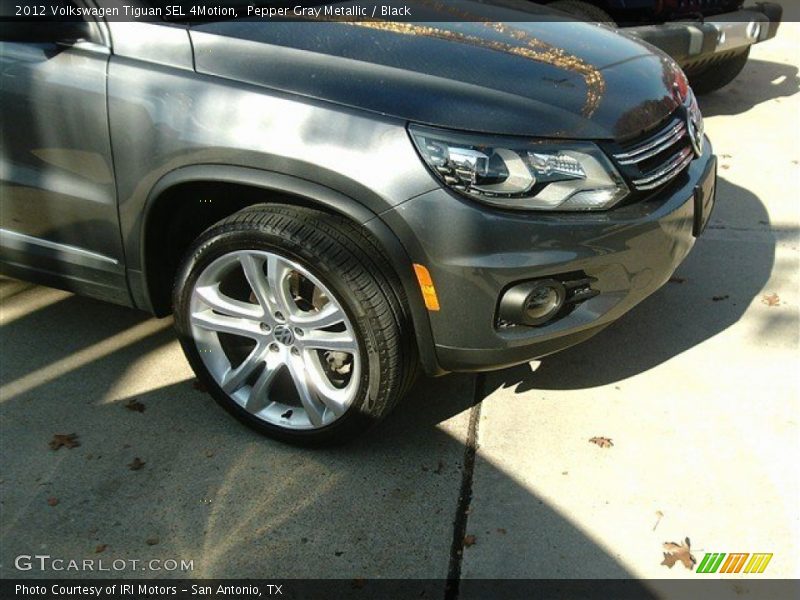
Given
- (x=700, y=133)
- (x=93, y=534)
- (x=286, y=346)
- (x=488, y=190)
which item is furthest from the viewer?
(x=700, y=133)

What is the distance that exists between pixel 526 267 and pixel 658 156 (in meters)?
0.70

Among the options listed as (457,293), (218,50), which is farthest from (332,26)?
(457,293)

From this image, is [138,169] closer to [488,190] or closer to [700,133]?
[488,190]

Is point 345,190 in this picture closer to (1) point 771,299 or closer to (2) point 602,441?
(2) point 602,441

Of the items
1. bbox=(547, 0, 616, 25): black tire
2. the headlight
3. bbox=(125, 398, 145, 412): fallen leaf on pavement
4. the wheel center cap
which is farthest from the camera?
bbox=(547, 0, 616, 25): black tire

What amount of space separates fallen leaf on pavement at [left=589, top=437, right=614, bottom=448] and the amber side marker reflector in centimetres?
83

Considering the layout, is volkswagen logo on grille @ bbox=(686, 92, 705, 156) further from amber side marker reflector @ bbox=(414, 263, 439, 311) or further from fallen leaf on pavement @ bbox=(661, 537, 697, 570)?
fallen leaf on pavement @ bbox=(661, 537, 697, 570)

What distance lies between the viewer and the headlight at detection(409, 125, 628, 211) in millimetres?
2668

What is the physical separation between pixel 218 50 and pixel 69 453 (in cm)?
148

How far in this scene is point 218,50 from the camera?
2906 mm

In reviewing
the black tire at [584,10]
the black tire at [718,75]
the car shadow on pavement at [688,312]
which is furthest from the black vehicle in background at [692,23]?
the car shadow on pavement at [688,312]

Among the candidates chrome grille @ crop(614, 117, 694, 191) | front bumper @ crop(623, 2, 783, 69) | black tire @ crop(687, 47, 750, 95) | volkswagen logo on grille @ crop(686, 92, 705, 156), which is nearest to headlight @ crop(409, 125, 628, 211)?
chrome grille @ crop(614, 117, 694, 191)

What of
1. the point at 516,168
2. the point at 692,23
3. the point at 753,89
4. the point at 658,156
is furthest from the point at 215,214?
the point at 753,89

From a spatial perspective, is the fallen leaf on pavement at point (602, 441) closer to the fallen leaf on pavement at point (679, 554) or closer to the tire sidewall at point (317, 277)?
the fallen leaf on pavement at point (679, 554)
